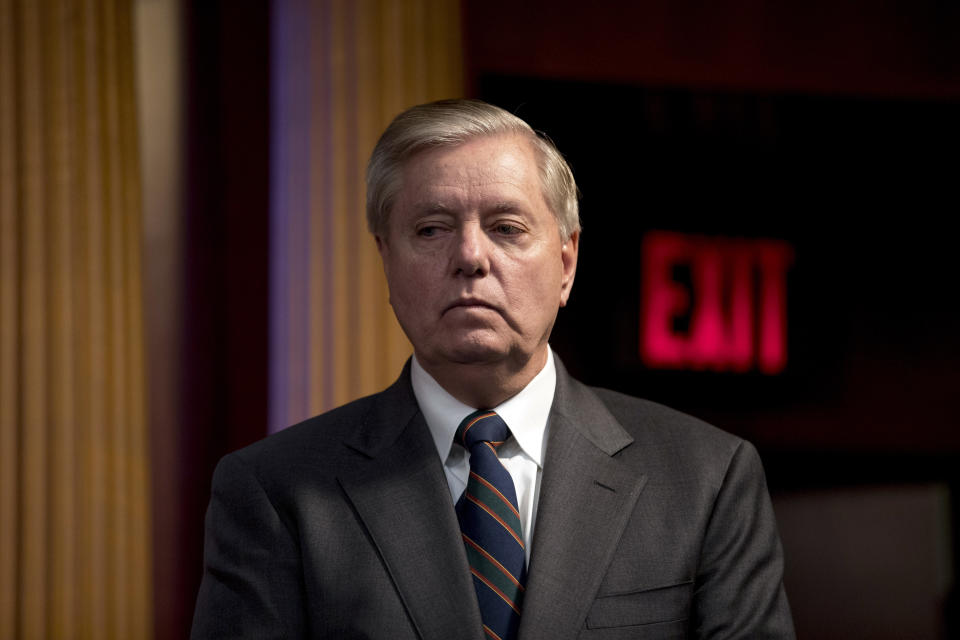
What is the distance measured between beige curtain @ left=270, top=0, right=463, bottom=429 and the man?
1.53 metres

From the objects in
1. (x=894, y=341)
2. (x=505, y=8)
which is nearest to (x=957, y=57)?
(x=894, y=341)

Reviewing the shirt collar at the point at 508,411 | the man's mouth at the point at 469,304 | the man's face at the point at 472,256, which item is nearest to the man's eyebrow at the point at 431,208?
the man's face at the point at 472,256

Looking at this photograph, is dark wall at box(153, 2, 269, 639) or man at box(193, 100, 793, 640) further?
dark wall at box(153, 2, 269, 639)

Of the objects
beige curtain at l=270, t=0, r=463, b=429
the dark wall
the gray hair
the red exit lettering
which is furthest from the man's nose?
the red exit lettering

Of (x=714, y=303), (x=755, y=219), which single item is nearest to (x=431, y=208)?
(x=714, y=303)

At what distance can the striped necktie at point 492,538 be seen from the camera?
1319mm

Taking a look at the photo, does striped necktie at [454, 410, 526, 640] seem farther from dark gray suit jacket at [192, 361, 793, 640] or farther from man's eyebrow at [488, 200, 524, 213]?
man's eyebrow at [488, 200, 524, 213]

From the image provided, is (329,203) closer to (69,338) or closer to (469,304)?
(69,338)

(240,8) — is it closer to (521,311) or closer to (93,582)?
(93,582)

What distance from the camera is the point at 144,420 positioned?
9.39 ft

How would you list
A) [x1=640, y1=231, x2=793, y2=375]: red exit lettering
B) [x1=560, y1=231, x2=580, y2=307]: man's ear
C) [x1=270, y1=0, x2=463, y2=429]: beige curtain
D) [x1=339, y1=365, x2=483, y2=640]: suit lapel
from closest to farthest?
[x1=339, y1=365, x2=483, y2=640]: suit lapel < [x1=560, y1=231, x2=580, y2=307]: man's ear < [x1=270, y1=0, x2=463, y2=429]: beige curtain < [x1=640, y1=231, x2=793, y2=375]: red exit lettering

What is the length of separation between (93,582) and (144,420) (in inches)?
17.9

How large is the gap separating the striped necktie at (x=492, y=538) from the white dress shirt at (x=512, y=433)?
0.12 feet

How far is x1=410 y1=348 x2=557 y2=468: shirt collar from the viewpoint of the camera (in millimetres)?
1452
